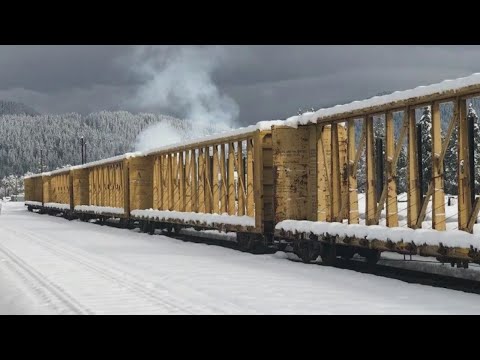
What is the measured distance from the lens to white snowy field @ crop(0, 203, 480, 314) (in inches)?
364

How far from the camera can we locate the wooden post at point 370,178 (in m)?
13.4

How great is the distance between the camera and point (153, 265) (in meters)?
15.3

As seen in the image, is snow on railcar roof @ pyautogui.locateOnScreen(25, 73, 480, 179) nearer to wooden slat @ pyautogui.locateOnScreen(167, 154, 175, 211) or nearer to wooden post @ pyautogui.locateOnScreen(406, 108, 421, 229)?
wooden post @ pyautogui.locateOnScreen(406, 108, 421, 229)

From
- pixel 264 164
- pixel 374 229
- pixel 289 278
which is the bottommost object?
pixel 289 278

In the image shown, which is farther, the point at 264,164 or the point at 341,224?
the point at 264,164

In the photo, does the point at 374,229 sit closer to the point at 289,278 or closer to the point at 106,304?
the point at 289,278

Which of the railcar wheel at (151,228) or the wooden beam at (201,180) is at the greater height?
the wooden beam at (201,180)

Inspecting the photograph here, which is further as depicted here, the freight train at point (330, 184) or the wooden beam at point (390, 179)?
the wooden beam at point (390, 179)

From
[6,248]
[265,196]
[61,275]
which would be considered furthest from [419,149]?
[6,248]

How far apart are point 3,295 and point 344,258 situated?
796 cm

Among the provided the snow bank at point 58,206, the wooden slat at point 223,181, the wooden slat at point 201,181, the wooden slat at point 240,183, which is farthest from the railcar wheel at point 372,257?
the snow bank at point 58,206

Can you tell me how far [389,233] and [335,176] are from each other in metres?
2.86

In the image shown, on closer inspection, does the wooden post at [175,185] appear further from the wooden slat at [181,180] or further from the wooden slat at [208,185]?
the wooden slat at [208,185]

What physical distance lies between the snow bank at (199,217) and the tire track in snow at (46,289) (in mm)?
5843
